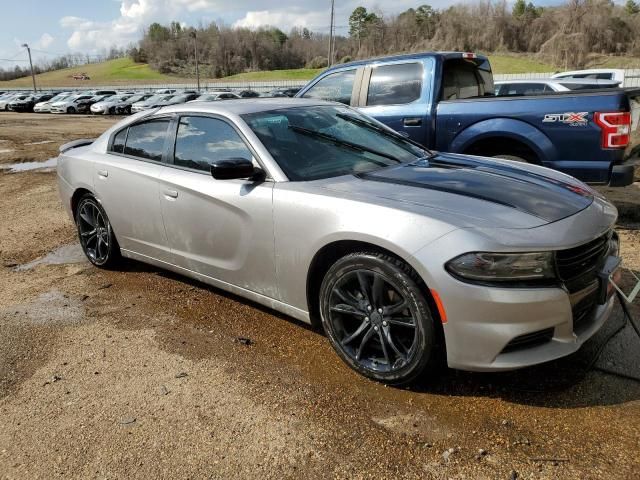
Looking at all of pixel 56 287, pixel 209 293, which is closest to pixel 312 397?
pixel 209 293

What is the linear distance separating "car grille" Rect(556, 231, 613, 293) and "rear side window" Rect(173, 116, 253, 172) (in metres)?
2.01

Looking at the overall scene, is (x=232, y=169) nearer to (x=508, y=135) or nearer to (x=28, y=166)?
(x=508, y=135)

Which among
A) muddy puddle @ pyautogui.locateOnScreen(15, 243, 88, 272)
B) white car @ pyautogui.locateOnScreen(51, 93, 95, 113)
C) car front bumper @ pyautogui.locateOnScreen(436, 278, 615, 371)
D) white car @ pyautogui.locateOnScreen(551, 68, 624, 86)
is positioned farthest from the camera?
white car @ pyautogui.locateOnScreen(51, 93, 95, 113)

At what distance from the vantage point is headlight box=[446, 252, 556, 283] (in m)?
2.57

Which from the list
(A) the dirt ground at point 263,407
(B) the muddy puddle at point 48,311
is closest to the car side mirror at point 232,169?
(A) the dirt ground at point 263,407

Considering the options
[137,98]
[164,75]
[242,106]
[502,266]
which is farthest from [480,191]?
[164,75]

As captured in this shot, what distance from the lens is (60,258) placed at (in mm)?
5684

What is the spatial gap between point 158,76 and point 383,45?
164ft

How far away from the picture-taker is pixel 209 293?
4500 mm

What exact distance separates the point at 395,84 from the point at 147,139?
3.20m

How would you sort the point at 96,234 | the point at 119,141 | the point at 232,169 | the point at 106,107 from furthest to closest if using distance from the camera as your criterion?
the point at 106,107, the point at 96,234, the point at 119,141, the point at 232,169

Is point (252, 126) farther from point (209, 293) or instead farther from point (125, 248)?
point (125, 248)

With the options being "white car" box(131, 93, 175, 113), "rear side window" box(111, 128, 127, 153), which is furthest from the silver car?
"white car" box(131, 93, 175, 113)

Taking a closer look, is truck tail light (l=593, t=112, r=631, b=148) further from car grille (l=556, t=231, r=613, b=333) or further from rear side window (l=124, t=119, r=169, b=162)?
rear side window (l=124, t=119, r=169, b=162)
